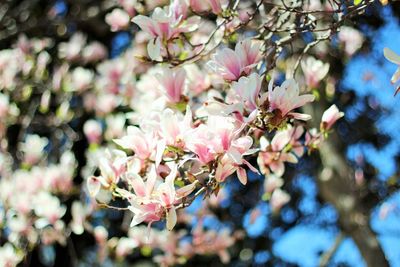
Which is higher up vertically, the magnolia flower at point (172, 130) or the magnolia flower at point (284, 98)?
the magnolia flower at point (284, 98)

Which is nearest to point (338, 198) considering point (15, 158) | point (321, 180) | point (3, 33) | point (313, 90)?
point (321, 180)

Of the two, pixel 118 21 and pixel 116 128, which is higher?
pixel 118 21

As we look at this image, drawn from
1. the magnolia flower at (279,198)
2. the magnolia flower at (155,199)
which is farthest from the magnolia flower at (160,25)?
the magnolia flower at (279,198)

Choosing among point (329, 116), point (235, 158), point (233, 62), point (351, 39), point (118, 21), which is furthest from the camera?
point (351, 39)

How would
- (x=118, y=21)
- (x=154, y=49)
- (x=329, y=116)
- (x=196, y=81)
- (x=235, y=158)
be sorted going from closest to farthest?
(x=235, y=158) < (x=154, y=49) < (x=329, y=116) < (x=196, y=81) < (x=118, y=21)

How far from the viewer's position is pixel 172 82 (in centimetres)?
142

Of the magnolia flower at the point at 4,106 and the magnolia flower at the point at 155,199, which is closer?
the magnolia flower at the point at 155,199

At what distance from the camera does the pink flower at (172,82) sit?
55.4 inches

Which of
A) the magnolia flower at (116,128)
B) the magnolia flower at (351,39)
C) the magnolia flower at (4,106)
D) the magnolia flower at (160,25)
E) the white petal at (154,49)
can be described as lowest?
the magnolia flower at (4,106)

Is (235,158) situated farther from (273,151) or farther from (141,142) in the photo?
(273,151)

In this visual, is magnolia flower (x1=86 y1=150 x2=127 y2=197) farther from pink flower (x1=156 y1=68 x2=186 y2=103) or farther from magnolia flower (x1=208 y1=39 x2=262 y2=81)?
magnolia flower (x1=208 y1=39 x2=262 y2=81)

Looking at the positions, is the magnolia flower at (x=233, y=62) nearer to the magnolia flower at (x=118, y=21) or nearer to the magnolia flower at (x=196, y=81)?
the magnolia flower at (x=196, y=81)

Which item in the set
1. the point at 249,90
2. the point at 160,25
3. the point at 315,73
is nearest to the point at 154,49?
the point at 160,25

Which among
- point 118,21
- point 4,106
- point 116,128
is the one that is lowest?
point 4,106
